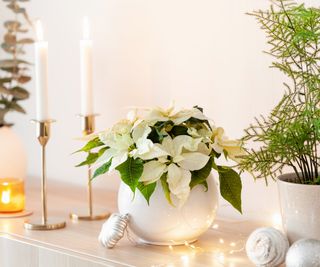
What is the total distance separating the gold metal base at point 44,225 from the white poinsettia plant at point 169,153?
0.23m

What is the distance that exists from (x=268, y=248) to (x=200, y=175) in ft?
0.61

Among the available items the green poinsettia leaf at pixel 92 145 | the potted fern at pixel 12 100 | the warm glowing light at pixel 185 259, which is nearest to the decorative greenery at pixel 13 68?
the potted fern at pixel 12 100

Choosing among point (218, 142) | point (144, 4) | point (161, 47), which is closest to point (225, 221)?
point (218, 142)

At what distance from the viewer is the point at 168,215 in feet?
4.21

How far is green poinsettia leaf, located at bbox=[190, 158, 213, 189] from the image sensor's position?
1276 mm

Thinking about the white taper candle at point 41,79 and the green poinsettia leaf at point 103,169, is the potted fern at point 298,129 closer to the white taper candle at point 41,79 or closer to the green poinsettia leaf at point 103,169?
the green poinsettia leaf at point 103,169

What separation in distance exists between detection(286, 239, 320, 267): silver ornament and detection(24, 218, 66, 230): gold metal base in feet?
1.78

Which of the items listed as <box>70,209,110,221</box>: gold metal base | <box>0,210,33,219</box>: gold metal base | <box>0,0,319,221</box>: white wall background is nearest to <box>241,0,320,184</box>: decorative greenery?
<box>0,0,319,221</box>: white wall background

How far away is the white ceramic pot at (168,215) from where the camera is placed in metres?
1.29

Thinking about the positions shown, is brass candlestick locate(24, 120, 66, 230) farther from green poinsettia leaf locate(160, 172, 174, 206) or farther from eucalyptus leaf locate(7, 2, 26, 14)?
eucalyptus leaf locate(7, 2, 26, 14)

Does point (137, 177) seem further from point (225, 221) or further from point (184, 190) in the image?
point (225, 221)

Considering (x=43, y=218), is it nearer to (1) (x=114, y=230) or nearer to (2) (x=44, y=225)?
(2) (x=44, y=225)

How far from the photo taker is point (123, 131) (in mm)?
1298

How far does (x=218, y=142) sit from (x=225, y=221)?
271 millimetres
